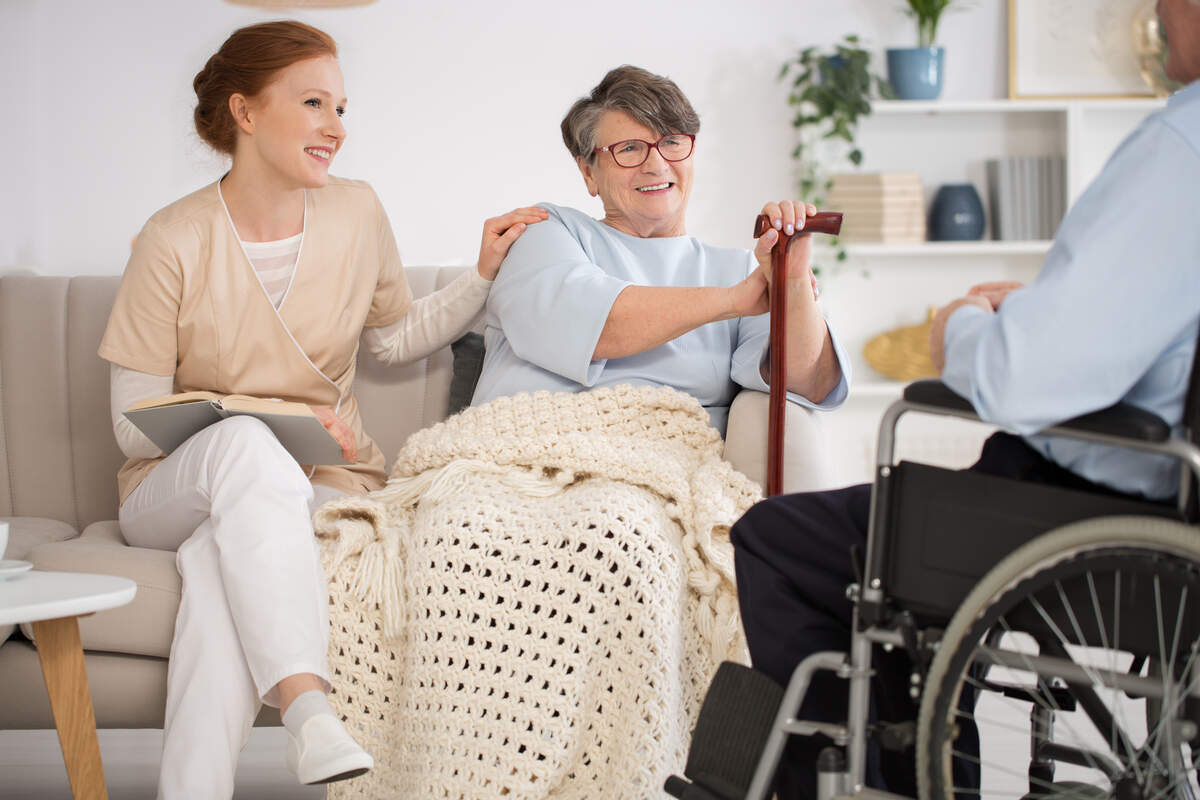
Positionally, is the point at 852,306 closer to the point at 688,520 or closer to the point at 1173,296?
the point at 688,520

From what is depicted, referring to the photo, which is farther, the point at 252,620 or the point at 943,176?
the point at 943,176

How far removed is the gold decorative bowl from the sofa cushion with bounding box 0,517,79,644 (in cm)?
267

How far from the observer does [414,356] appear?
228cm

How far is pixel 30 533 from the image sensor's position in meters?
2.03

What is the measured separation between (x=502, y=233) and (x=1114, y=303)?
53.2 inches

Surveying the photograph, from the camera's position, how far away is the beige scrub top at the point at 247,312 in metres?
1.94

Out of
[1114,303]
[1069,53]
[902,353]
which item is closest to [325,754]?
[1114,303]

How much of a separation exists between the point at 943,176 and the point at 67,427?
2.98 metres

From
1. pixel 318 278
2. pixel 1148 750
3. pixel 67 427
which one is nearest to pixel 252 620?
pixel 318 278

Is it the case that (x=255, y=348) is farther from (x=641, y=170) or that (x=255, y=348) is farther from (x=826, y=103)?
(x=826, y=103)

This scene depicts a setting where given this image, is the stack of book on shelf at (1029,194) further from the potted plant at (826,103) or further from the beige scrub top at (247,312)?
the beige scrub top at (247,312)

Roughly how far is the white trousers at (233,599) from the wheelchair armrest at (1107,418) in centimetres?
92

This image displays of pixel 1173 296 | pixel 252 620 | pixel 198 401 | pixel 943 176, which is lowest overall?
pixel 252 620

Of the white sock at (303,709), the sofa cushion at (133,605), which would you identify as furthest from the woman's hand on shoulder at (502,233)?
the white sock at (303,709)
